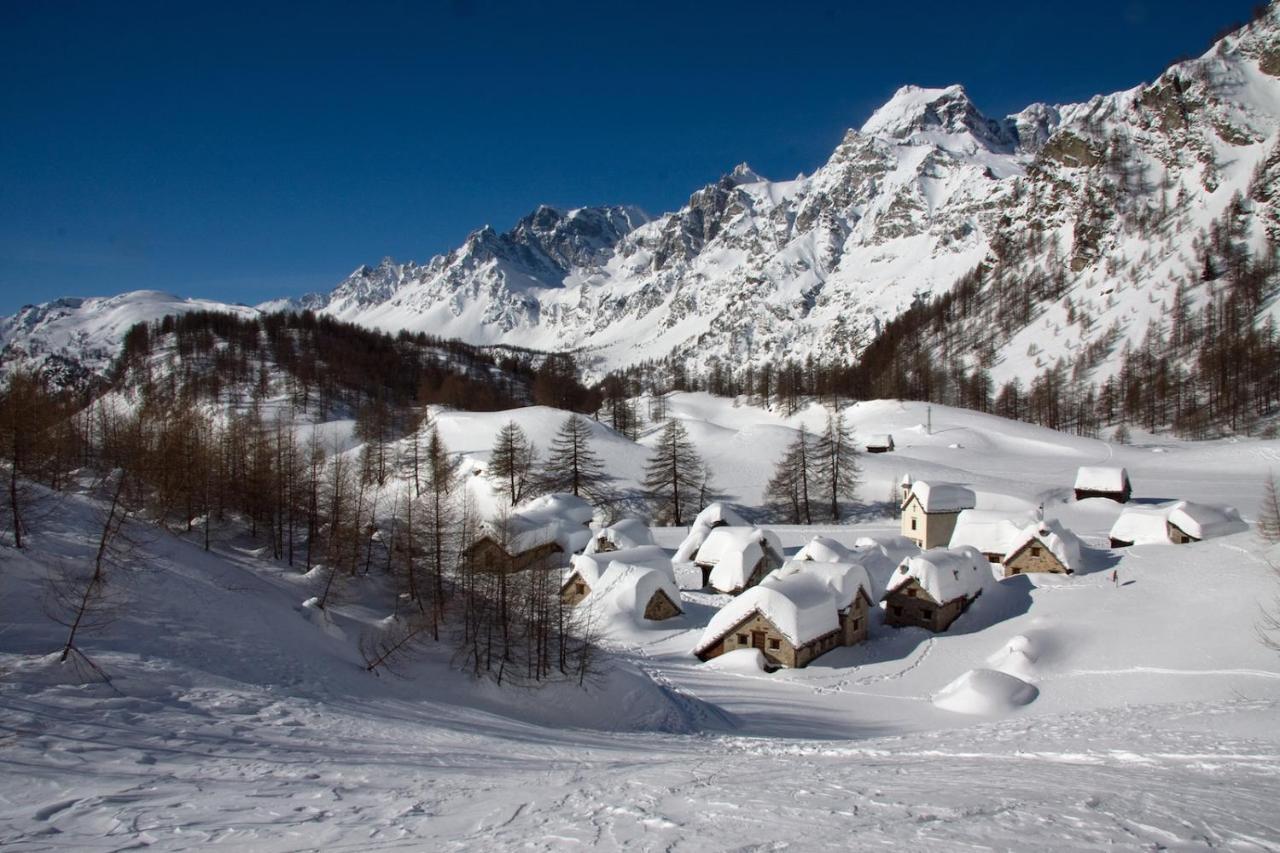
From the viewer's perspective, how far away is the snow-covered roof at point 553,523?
46719 millimetres

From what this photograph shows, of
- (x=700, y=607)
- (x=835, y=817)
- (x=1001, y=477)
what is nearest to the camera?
(x=835, y=817)

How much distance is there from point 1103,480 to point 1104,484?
340mm

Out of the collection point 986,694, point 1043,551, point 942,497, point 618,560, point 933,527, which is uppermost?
point 942,497

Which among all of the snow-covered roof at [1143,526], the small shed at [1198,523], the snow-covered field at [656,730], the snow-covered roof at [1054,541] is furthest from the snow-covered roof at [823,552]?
the small shed at [1198,523]

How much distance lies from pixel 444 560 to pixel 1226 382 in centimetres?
11586

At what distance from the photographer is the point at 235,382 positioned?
102 metres

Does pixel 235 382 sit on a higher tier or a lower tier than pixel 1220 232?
Result: lower

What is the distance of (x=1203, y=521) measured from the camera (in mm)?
42062

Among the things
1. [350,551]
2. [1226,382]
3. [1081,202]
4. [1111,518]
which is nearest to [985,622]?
[1111,518]

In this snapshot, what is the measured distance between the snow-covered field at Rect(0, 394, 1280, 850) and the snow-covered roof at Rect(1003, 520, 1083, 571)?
118cm

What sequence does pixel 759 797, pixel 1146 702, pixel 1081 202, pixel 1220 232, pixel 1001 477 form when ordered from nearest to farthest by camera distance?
pixel 759 797 → pixel 1146 702 → pixel 1001 477 → pixel 1220 232 → pixel 1081 202

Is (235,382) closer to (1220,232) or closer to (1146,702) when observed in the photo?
(1146,702)

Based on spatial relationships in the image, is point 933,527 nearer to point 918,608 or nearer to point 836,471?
point 836,471

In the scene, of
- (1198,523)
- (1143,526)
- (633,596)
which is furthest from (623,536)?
(1198,523)
